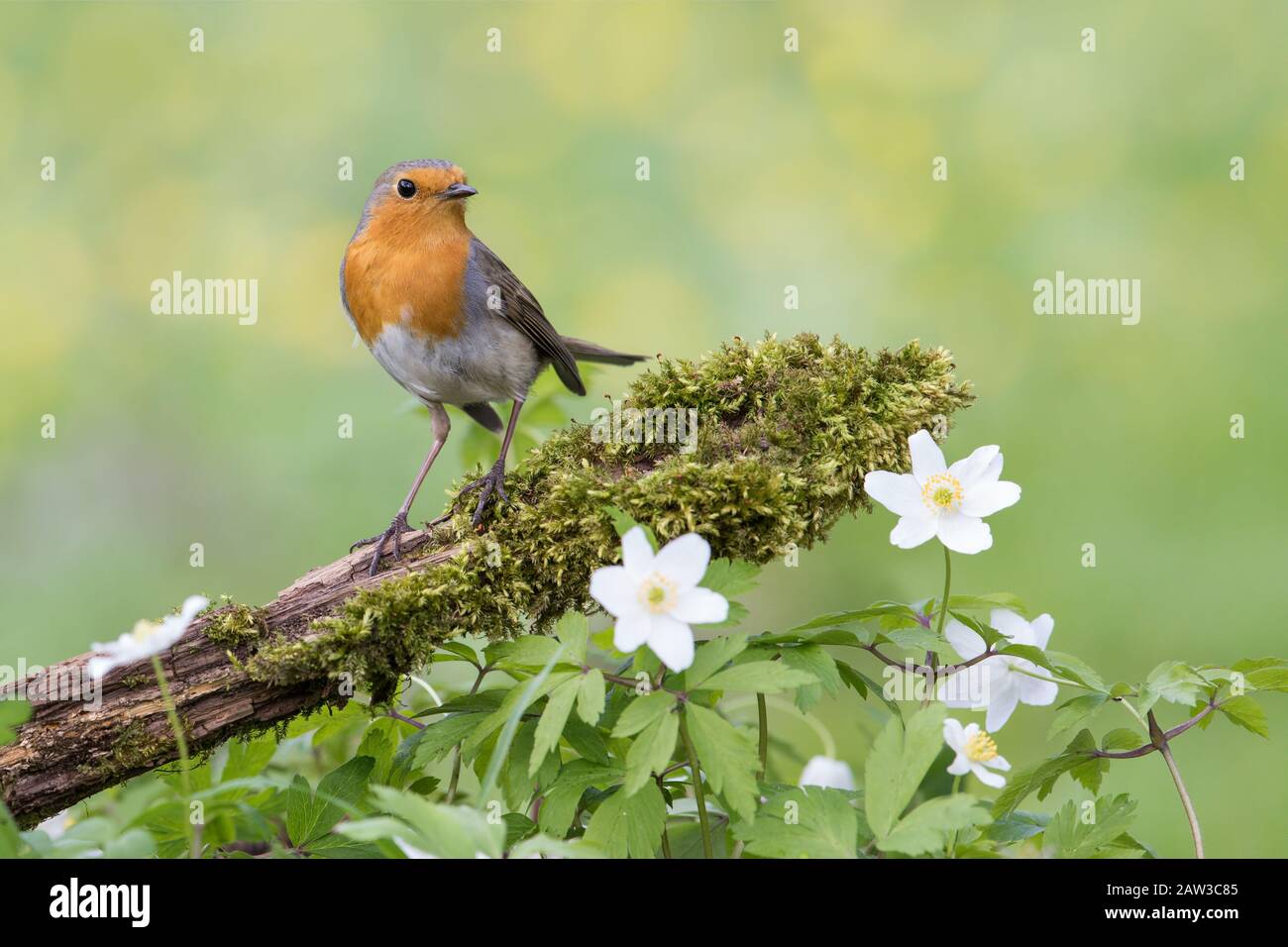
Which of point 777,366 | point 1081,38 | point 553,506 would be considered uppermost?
point 1081,38

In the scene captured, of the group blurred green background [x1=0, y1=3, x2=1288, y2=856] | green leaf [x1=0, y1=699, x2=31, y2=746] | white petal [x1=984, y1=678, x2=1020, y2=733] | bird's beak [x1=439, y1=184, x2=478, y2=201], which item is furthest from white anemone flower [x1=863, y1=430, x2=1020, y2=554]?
blurred green background [x1=0, y1=3, x2=1288, y2=856]

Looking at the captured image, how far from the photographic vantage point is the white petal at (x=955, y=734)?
1791 mm

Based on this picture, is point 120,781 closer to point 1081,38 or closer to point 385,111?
point 385,111

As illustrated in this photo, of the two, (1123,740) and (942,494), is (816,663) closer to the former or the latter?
(942,494)

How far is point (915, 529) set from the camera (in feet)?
6.36

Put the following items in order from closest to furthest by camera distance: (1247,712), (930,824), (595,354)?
1. (930,824)
2. (1247,712)
3. (595,354)

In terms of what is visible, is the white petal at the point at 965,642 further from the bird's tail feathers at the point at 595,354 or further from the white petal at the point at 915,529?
the bird's tail feathers at the point at 595,354

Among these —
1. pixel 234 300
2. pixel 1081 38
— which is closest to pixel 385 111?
pixel 234 300

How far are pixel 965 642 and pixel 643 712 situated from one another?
0.69 metres

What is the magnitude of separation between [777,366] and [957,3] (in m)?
5.64

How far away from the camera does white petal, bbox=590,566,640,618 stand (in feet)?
5.28

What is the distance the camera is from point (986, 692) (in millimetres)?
1986

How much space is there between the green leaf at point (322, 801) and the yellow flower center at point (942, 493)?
103 cm

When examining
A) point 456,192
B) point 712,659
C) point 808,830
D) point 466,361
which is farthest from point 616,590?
point 456,192
